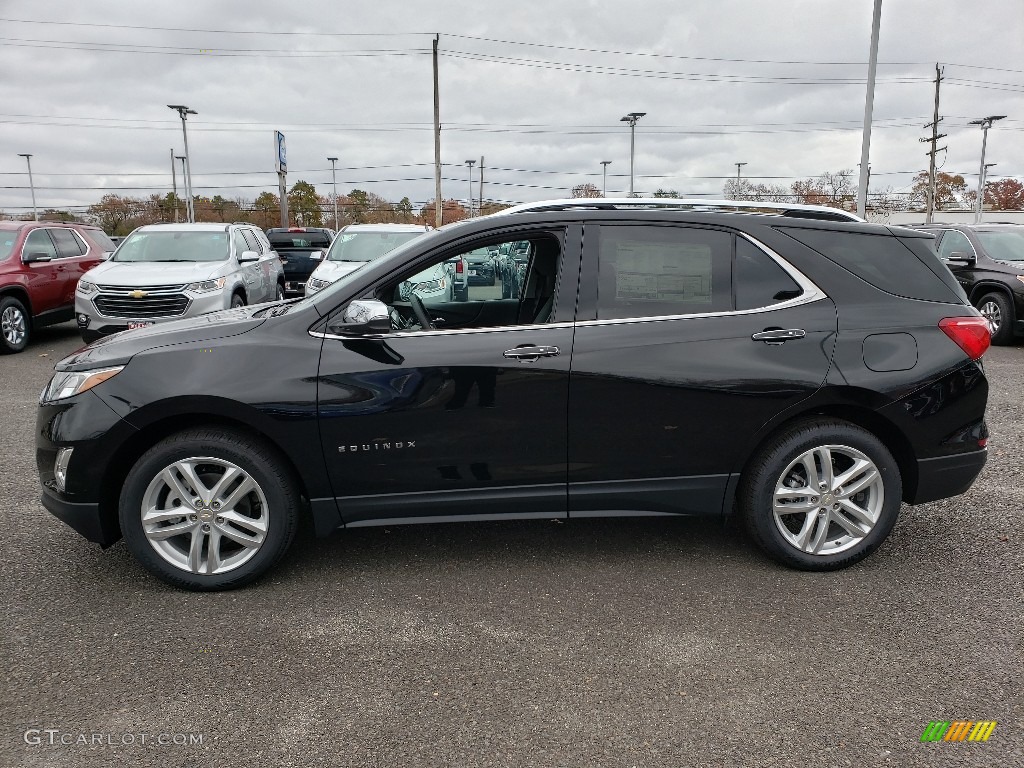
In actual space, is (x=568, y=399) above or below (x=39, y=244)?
below

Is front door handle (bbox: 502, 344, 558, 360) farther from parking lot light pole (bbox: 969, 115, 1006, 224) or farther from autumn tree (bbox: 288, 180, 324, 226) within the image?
autumn tree (bbox: 288, 180, 324, 226)

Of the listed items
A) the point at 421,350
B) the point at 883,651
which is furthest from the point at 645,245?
the point at 883,651

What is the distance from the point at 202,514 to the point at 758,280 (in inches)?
111

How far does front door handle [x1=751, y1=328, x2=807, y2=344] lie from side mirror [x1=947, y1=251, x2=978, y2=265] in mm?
10222

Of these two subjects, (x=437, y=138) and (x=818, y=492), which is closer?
(x=818, y=492)

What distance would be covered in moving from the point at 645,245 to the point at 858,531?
1738 millimetres

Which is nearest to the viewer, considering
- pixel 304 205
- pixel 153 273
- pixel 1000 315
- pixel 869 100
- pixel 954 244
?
pixel 153 273

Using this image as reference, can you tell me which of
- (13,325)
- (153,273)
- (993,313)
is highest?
(153,273)

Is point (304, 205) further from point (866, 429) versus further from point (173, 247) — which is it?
point (866, 429)

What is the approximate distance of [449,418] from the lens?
3.50 m

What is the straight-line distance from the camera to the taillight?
3.75 meters

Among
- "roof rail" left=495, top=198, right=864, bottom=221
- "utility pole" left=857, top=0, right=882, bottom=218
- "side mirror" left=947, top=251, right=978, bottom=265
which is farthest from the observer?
"utility pole" left=857, top=0, right=882, bottom=218

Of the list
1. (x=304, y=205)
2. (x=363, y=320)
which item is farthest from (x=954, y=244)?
(x=304, y=205)

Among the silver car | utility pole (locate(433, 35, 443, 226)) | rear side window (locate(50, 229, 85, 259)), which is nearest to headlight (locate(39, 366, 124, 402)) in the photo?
the silver car
